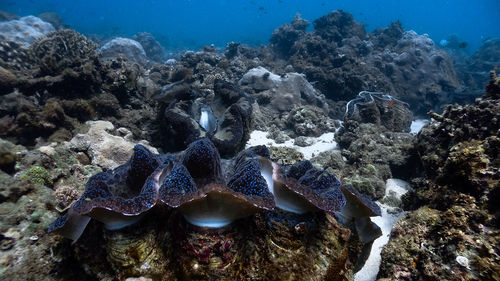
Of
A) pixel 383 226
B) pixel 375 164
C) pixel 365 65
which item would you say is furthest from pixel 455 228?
pixel 365 65

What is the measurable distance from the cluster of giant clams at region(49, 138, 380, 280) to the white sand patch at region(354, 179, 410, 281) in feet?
2.62

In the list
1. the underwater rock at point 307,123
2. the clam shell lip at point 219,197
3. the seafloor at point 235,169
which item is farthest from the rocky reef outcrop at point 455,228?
the underwater rock at point 307,123

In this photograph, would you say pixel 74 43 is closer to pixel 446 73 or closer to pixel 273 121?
pixel 273 121

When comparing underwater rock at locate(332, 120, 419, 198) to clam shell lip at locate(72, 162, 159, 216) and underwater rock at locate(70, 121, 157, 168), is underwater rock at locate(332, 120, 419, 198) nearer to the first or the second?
clam shell lip at locate(72, 162, 159, 216)

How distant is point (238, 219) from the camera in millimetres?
1801

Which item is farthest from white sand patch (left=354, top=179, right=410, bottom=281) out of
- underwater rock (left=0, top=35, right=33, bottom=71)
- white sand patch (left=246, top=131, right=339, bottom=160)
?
underwater rock (left=0, top=35, right=33, bottom=71)

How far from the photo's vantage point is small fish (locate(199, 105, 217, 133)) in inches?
205

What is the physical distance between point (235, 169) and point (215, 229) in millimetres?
699

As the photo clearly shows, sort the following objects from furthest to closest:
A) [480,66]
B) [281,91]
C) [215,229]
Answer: [480,66] → [281,91] → [215,229]

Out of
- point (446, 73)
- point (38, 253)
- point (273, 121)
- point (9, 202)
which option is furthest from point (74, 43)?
point (446, 73)

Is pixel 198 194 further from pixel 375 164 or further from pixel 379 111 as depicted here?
pixel 379 111

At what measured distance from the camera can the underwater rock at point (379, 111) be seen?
7387 mm

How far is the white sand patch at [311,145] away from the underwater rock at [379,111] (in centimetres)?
96

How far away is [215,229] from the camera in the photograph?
173cm
